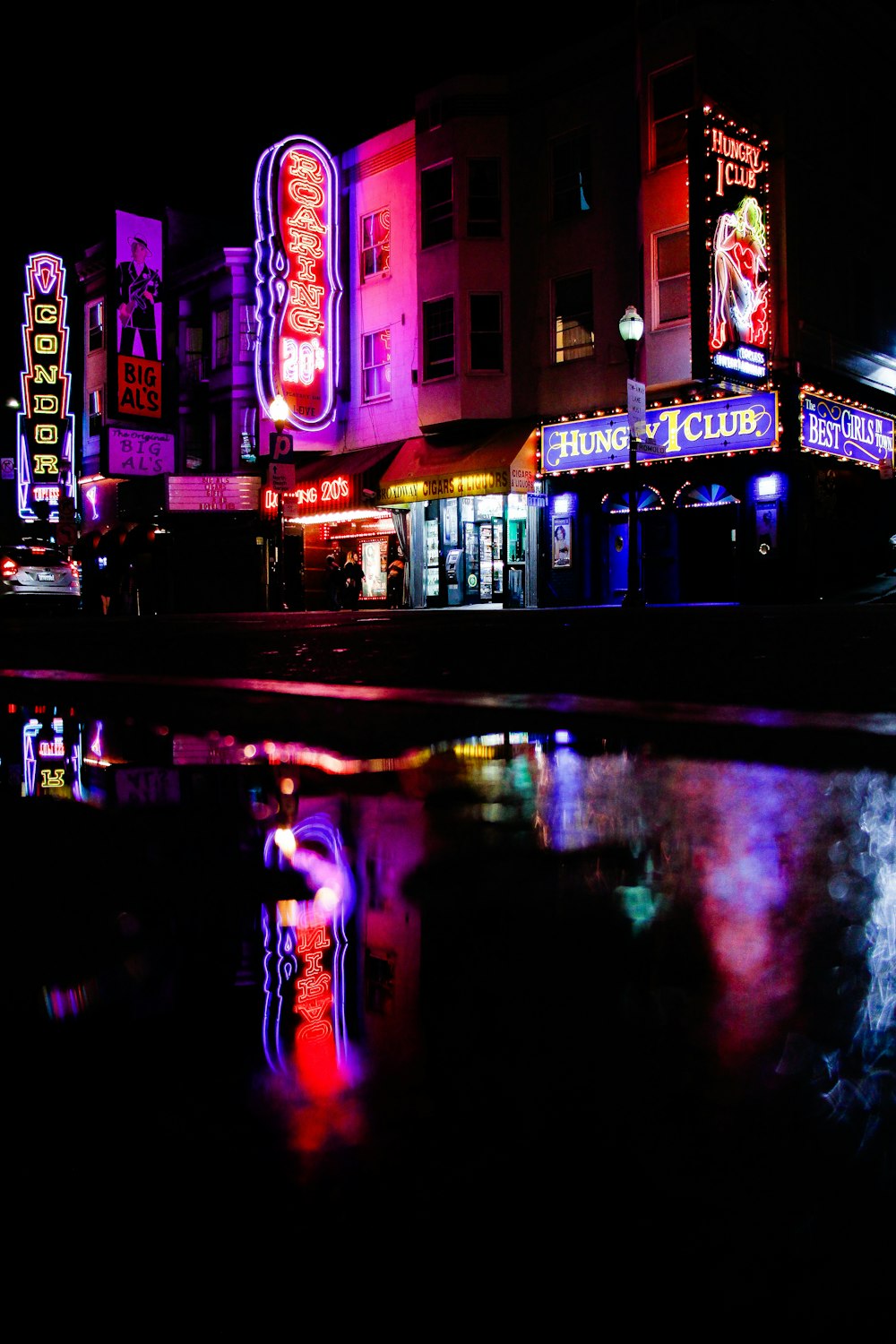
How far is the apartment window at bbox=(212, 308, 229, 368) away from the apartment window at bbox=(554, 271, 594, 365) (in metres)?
13.8

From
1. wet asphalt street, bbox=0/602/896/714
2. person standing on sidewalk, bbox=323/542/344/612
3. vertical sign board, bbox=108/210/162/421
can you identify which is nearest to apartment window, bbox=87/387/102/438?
vertical sign board, bbox=108/210/162/421

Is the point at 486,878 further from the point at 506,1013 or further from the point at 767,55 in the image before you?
the point at 767,55

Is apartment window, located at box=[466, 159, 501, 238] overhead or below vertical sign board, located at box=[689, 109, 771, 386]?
overhead

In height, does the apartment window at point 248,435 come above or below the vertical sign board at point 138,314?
below

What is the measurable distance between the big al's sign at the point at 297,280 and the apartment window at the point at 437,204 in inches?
119

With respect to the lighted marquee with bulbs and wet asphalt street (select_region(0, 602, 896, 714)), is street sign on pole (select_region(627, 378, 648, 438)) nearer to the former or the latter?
the lighted marquee with bulbs

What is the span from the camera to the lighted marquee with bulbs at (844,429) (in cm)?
2509

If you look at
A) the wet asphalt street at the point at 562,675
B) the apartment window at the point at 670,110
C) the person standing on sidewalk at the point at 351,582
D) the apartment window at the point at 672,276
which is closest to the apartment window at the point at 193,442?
the person standing on sidewalk at the point at 351,582

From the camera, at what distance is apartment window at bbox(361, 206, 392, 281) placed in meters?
32.4

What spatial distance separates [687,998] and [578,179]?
30.0 m

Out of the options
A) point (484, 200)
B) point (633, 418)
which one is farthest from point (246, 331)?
point (633, 418)

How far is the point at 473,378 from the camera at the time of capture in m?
29.8

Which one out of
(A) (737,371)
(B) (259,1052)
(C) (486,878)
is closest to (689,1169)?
(B) (259,1052)

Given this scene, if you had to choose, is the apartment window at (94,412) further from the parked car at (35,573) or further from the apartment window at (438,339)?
the parked car at (35,573)
